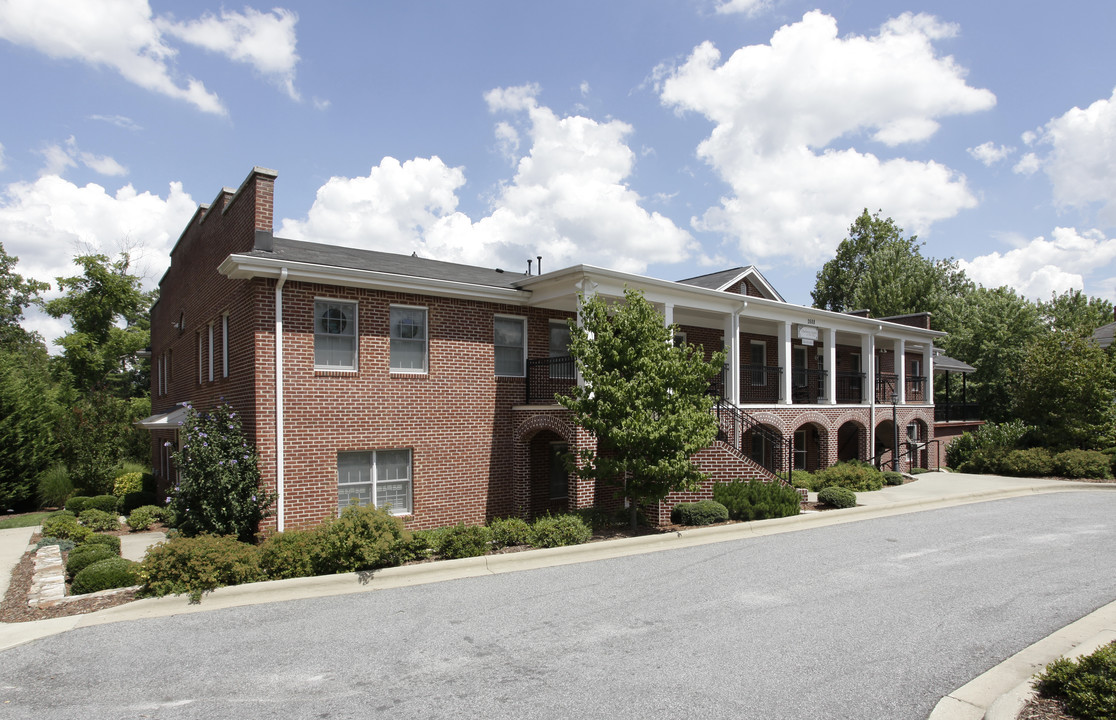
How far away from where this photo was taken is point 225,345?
1495 cm

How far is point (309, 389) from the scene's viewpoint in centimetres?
1321

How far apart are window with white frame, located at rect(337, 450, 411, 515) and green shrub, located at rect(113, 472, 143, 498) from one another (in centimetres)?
1032

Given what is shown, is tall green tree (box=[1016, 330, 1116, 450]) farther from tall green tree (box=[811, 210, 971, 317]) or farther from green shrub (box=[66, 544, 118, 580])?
green shrub (box=[66, 544, 118, 580])

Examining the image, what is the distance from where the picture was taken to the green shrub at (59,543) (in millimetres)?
12814

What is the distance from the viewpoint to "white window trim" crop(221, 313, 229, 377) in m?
14.8

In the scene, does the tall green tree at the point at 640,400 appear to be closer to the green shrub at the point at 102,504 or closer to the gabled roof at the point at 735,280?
the gabled roof at the point at 735,280

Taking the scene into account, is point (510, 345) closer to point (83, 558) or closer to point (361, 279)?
point (361, 279)

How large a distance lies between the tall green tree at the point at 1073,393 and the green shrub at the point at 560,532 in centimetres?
2148

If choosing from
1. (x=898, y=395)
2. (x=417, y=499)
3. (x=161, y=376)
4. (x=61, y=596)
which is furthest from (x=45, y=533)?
(x=898, y=395)

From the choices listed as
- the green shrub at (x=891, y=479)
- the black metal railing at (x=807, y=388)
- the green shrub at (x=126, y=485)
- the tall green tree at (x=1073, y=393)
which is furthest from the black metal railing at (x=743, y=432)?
the green shrub at (x=126, y=485)

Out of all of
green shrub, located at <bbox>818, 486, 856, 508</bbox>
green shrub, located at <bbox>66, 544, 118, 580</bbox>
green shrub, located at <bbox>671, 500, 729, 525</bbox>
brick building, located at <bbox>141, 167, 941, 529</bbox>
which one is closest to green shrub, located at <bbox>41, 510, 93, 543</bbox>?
brick building, located at <bbox>141, 167, 941, 529</bbox>

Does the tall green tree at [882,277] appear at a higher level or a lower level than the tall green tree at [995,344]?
higher

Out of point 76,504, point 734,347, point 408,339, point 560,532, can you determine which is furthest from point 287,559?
point 76,504

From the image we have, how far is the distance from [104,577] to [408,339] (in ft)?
23.3
